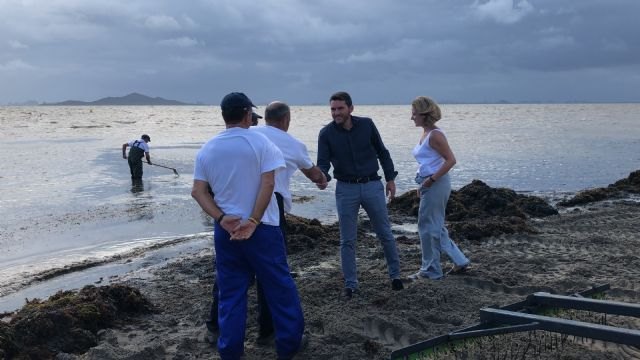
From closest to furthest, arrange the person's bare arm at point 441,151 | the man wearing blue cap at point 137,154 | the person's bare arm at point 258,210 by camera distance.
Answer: the person's bare arm at point 258,210
the person's bare arm at point 441,151
the man wearing blue cap at point 137,154

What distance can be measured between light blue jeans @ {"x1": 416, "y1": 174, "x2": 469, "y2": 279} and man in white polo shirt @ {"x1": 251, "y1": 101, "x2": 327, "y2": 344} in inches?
71.5

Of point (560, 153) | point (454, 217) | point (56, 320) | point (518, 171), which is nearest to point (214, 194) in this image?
point (56, 320)

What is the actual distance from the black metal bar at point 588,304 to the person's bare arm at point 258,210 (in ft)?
9.12

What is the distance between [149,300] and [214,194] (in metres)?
3.32

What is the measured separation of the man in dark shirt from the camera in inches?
253

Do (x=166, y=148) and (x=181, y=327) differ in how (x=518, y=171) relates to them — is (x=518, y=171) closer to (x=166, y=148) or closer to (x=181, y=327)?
(x=181, y=327)

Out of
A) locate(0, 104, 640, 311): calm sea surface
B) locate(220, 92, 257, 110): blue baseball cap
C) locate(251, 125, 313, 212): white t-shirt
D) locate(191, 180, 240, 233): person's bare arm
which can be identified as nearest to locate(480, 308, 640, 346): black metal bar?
locate(251, 125, 313, 212): white t-shirt

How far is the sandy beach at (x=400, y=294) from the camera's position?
5.23 meters

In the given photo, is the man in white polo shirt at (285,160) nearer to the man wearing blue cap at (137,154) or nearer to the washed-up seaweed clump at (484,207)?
the washed-up seaweed clump at (484,207)

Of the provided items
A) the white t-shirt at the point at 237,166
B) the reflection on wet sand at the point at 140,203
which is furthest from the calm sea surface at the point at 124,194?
the white t-shirt at the point at 237,166

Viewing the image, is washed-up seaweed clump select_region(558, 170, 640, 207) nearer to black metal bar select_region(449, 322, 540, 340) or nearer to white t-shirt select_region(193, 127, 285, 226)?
black metal bar select_region(449, 322, 540, 340)

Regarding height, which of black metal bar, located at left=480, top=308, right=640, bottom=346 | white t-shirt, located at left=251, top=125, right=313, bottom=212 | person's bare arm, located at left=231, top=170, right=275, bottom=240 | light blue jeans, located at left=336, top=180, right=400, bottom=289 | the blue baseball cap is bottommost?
black metal bar, located at left=480, top=308, right=640, bottom=346

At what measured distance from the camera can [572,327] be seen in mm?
4371

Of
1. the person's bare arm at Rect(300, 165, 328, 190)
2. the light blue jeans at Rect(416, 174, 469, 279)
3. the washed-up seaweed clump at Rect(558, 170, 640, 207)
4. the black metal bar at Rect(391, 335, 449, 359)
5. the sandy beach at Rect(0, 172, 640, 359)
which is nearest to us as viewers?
the black metal bar at Rect(391, 335, 449, 359)
